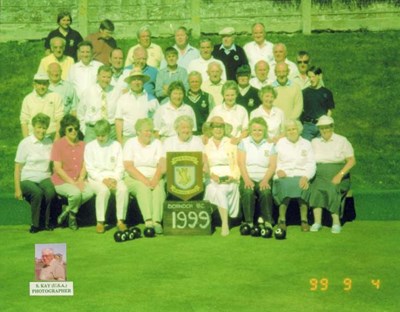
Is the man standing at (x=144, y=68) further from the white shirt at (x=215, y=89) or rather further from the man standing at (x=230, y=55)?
the man standing at (x=230, y=55)

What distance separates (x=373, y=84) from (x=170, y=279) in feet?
24.3

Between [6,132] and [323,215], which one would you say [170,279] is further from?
[6,132]

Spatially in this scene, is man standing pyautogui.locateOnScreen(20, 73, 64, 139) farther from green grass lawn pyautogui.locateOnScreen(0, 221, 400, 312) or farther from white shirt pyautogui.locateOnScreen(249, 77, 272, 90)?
white shirt pyautogui.locateOnScreen(249, 77, 272, 90)

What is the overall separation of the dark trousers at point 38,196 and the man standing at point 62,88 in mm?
1035

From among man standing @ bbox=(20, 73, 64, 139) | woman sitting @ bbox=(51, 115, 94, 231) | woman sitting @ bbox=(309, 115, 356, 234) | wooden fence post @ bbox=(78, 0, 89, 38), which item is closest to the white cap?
man standing @ bbox=(20, 73, 64, 139)

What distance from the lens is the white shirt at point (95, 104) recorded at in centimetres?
1125

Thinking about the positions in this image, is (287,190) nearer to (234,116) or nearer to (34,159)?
(234,116)

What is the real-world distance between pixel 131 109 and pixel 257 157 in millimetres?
1403

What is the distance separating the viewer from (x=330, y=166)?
10.8 meters

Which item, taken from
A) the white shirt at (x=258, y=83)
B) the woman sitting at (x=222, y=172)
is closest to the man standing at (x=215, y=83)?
the white shirt at (x=258, y=83)

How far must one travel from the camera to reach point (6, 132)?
1413cm

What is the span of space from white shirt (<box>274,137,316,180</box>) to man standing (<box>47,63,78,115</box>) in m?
2.27
